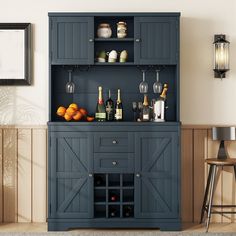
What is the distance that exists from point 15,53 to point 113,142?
52.8 inches

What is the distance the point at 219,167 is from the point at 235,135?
375mm

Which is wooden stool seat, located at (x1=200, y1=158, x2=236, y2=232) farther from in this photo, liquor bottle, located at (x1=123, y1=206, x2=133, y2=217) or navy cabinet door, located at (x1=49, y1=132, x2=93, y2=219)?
navy cabinet door, located at (x1=49, y1=132, x2=93, y2=219)

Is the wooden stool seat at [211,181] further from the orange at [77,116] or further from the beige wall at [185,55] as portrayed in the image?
the orange at [77,116]

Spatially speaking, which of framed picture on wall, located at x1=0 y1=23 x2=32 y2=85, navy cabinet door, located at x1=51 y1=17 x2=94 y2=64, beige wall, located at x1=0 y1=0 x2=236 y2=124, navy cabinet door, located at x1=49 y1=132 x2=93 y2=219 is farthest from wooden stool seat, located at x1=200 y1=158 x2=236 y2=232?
framed picture on wall, located at x1=0 y1=23 x2=32 y2=85

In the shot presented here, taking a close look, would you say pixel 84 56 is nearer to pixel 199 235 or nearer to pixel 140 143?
pixel 140 143

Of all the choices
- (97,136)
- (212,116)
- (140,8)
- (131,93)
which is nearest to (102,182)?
(97,136)

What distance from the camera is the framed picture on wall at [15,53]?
512 cm

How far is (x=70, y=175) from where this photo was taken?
4.82 m

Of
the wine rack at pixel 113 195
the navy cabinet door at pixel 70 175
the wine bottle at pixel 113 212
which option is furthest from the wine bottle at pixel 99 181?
the wine bottle at pixel 113 212

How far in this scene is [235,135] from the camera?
5043mm

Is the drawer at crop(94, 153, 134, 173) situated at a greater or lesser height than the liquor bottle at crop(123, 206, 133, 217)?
greater

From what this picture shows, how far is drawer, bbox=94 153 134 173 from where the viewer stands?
4.80 metres

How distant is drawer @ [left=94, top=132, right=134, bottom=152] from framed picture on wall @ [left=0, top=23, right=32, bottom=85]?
97 cm

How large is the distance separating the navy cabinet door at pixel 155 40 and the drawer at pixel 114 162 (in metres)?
0.89
